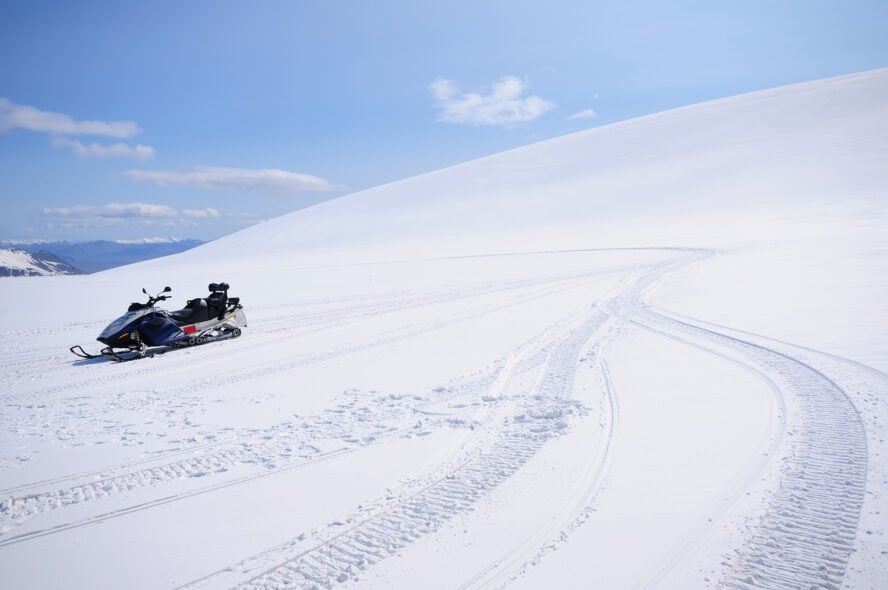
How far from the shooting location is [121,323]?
8.70m

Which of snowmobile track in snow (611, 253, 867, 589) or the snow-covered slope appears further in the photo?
the snow-covered slope

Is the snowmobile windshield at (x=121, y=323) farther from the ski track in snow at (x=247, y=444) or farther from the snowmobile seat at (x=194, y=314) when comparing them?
the ski track in snow at (x=247, y=444)

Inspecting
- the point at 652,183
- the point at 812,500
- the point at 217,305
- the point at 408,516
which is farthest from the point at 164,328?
the point at 652,183

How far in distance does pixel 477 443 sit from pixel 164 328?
7.03 meters

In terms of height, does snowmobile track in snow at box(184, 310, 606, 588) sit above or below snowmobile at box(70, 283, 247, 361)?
below

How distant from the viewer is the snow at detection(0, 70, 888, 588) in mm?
2965

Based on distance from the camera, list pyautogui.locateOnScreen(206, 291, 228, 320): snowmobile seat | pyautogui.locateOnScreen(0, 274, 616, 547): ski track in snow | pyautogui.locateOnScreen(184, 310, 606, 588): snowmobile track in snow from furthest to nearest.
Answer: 1. pyautogui.locateOnScreen(206, 291, 228, 320): snowmobile seat
2. pyautogui.locateOnScreen(0, 274, 616, 547): ski track in snow
3. pyautogui.locateOnScreen(184, 310, 606, 588): snowmobile track in snow

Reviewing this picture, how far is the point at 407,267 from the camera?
82.0 ft

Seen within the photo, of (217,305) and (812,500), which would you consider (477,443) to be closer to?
(812,500)

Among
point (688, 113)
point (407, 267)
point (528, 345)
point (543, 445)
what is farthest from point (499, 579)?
point (688, 113)

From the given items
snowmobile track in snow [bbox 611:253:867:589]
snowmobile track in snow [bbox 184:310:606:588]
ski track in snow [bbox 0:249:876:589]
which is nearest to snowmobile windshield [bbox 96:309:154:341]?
ski track in snow [bbox 0:249:876:589]

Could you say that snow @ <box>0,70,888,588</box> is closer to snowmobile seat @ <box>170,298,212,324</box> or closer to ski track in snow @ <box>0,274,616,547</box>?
ski track in snow @ <box>0,274,616,547</box>

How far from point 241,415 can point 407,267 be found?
19.7m

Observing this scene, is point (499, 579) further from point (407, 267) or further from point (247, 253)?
point (247, 253)
